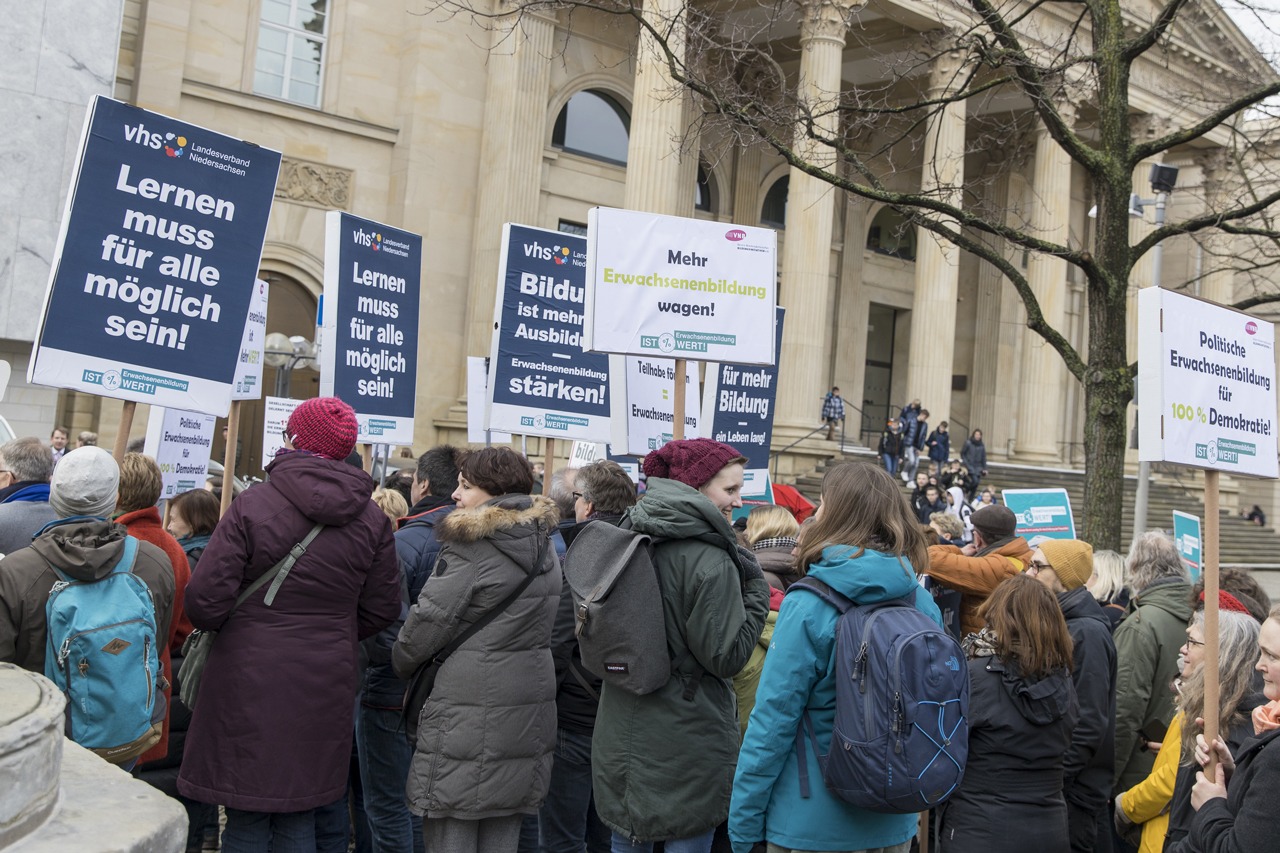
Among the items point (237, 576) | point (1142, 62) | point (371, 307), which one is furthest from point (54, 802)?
point (1142, 62)

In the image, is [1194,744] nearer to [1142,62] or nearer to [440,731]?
[440,731]

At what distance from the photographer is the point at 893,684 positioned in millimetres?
3209

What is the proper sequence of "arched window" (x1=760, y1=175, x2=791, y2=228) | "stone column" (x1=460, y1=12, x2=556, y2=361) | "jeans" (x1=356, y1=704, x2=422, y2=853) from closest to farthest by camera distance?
"jeans" (x1=356, y1=704, x2=422, y2=853), "stone column" (x1=460, y1=12, x2=556, y2=361), "arched window" (x1=760, y1=175, x2=791, y2=228)

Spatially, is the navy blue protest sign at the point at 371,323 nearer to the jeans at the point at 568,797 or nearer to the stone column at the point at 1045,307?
the jeans at the point at 568,797

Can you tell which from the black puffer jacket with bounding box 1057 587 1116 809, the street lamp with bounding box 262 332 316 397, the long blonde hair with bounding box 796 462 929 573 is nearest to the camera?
the long blonde hair with bounding box 796 462 929 573

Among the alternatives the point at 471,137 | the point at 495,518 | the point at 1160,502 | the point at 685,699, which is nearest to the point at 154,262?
the point at 495,518

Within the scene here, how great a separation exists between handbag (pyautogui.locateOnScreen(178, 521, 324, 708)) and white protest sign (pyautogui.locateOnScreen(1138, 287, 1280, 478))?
303cm

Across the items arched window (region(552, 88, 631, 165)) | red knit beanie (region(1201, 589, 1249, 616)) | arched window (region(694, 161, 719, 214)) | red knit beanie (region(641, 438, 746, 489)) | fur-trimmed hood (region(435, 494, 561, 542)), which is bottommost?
red knit beanie (region(1201, 589, 1249, 616))

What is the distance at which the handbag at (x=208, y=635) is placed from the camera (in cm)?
389

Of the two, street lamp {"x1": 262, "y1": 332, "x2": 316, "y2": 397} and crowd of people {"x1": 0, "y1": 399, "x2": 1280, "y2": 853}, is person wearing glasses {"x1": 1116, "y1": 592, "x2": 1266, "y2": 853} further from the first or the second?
street lamp {"x1": 262, "y1": 332, "x2": 316, "y2": 397}

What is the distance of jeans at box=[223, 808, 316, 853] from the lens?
13.1 feet

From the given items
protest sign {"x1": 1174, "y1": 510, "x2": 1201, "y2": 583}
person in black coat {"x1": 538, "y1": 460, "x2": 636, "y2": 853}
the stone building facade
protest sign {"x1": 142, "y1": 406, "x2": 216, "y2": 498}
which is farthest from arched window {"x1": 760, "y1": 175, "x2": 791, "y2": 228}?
person in black coat {"x1": 538, "y1": 460, "x2": 636, "y2": 853}

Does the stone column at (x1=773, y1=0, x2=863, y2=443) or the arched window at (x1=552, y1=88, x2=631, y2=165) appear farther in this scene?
the arched window at (x1=552, y1=88, x2=631, y2=165)

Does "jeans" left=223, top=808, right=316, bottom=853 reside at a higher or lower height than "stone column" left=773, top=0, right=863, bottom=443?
lower
